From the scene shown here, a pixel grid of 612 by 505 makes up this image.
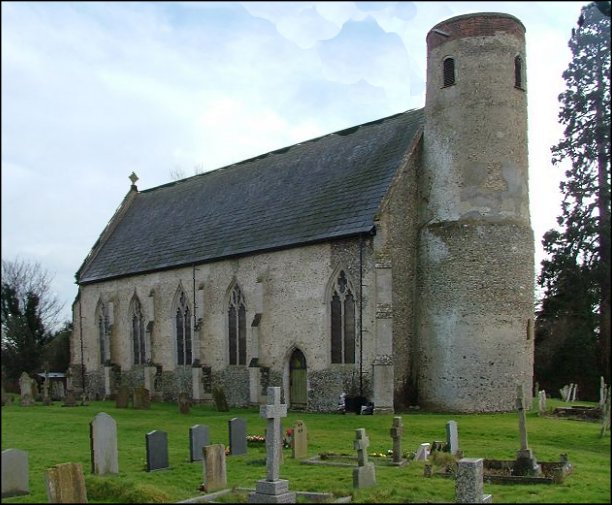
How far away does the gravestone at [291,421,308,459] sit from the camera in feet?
48.8

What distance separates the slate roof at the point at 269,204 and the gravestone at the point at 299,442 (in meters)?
9.76

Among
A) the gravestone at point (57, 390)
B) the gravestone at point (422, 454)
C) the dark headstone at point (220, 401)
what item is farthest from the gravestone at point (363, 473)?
the gravestone at point (57, 390)

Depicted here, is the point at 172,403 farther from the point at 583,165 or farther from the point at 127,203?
the point at 583,165

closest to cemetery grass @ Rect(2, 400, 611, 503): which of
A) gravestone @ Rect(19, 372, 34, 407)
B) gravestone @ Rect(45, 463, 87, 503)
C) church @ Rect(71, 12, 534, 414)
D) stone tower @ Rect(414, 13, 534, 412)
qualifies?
gravestone @ Rect(45, 463, 87, 503)

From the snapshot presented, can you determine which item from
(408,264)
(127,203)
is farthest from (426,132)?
(127,203)

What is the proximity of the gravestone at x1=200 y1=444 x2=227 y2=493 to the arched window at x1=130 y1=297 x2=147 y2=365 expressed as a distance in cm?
2432

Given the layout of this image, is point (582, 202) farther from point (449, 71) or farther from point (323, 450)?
point (323, 450)

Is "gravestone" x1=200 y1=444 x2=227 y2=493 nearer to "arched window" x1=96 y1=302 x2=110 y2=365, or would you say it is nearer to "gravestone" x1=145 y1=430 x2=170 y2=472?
"gravestone" x1=145 y1=430 x2=170 y2=472

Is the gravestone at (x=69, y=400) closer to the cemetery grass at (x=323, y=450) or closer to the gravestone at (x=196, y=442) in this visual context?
the cemetery grass at (x=323, y=450)

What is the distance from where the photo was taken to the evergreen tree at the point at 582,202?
18.3 meters

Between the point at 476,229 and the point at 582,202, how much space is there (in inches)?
135

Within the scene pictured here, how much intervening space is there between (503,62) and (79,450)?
18.0 meters

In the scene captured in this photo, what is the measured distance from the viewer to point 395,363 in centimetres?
2403

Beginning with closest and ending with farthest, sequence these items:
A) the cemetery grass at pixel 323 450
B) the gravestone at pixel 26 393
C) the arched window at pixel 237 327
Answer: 1. the cemetery grass at pixel 323 450
2. the arched window at pixel 237 327
3. the gravestone at pixel 26 393
